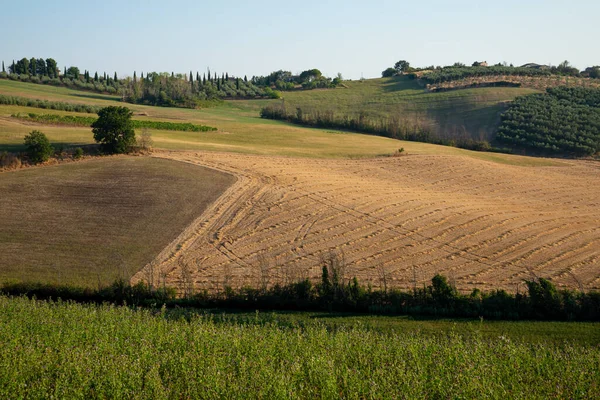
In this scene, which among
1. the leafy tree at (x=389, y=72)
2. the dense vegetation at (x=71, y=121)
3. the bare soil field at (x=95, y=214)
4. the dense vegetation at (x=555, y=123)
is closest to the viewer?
the bare soil field at (x=95, y=214)

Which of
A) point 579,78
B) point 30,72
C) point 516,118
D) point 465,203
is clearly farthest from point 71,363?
point 30,72

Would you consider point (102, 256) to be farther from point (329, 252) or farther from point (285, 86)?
point (285, 86)

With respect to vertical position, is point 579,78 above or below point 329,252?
above

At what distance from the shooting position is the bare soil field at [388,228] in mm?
30078

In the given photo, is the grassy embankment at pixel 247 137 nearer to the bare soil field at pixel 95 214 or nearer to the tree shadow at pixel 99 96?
the bare soil field at pixel 95 214

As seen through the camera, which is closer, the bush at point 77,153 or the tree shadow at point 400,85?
the bush at point 77,153

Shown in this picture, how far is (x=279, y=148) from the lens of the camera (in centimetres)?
6462

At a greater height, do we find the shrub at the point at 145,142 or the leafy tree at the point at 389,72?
the leafy tree at the point at 389,72

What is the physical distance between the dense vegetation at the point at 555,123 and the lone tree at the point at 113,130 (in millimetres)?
51383

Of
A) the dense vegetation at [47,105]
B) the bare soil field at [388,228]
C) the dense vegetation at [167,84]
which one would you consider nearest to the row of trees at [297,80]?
the dense vegetation at [167,84]

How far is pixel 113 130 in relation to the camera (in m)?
50.8

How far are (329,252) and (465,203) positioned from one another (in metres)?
15.9

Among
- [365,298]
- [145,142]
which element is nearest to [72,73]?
[145,142]

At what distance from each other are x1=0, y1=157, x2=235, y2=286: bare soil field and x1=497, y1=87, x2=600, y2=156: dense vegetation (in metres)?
45.9
